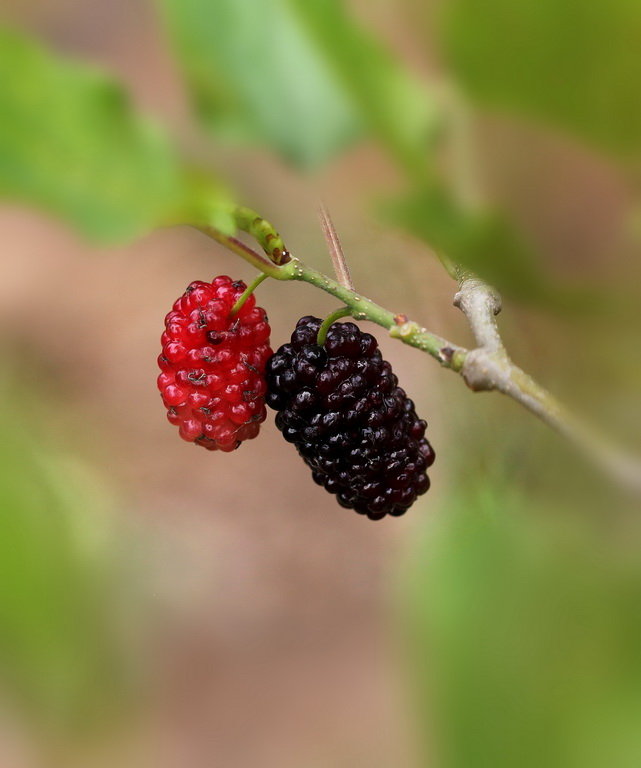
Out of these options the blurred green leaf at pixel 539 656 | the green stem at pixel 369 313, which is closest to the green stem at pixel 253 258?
the green stem at pixel 369 313

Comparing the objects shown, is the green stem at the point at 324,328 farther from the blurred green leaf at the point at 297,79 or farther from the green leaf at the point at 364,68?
the green leaf at the point at 364,68

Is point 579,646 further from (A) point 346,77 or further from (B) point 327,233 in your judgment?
(B) point 327,233

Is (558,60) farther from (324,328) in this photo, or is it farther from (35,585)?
(324,328)

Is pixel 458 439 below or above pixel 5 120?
above

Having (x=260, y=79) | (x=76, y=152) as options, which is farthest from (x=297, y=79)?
(x=76, y=152)

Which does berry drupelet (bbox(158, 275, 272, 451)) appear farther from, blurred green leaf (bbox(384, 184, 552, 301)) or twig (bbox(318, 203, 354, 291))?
blurred green leaf (bbox(384, 184, 552, 301))

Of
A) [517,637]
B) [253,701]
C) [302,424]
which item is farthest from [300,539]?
[517,637]

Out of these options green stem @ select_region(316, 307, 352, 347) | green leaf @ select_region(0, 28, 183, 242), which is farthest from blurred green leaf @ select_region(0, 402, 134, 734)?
green stem @ select_region(316, 307, 352, 347)
